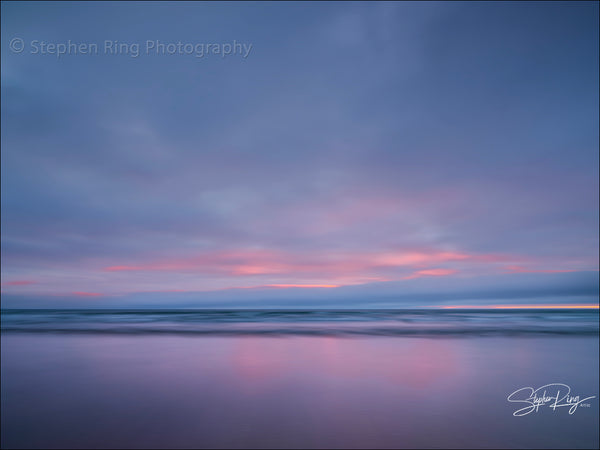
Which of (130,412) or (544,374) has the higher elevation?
(130,412)

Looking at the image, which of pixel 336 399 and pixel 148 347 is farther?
pixel 148 347

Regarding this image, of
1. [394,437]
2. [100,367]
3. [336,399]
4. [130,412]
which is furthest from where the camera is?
[100,367]

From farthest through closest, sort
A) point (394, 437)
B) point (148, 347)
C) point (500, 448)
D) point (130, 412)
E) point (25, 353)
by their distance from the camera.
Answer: point (148, 347)
point (25, 353)
point (130, 412)
point (394, 437)
point (500, 448)

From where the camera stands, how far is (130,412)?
580cm

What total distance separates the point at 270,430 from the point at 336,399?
→ 6.14 ft

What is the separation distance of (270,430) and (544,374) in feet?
25.4

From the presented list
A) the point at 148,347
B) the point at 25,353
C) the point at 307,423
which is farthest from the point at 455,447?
the point at 25,353

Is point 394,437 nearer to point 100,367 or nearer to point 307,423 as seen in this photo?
point 307,423
